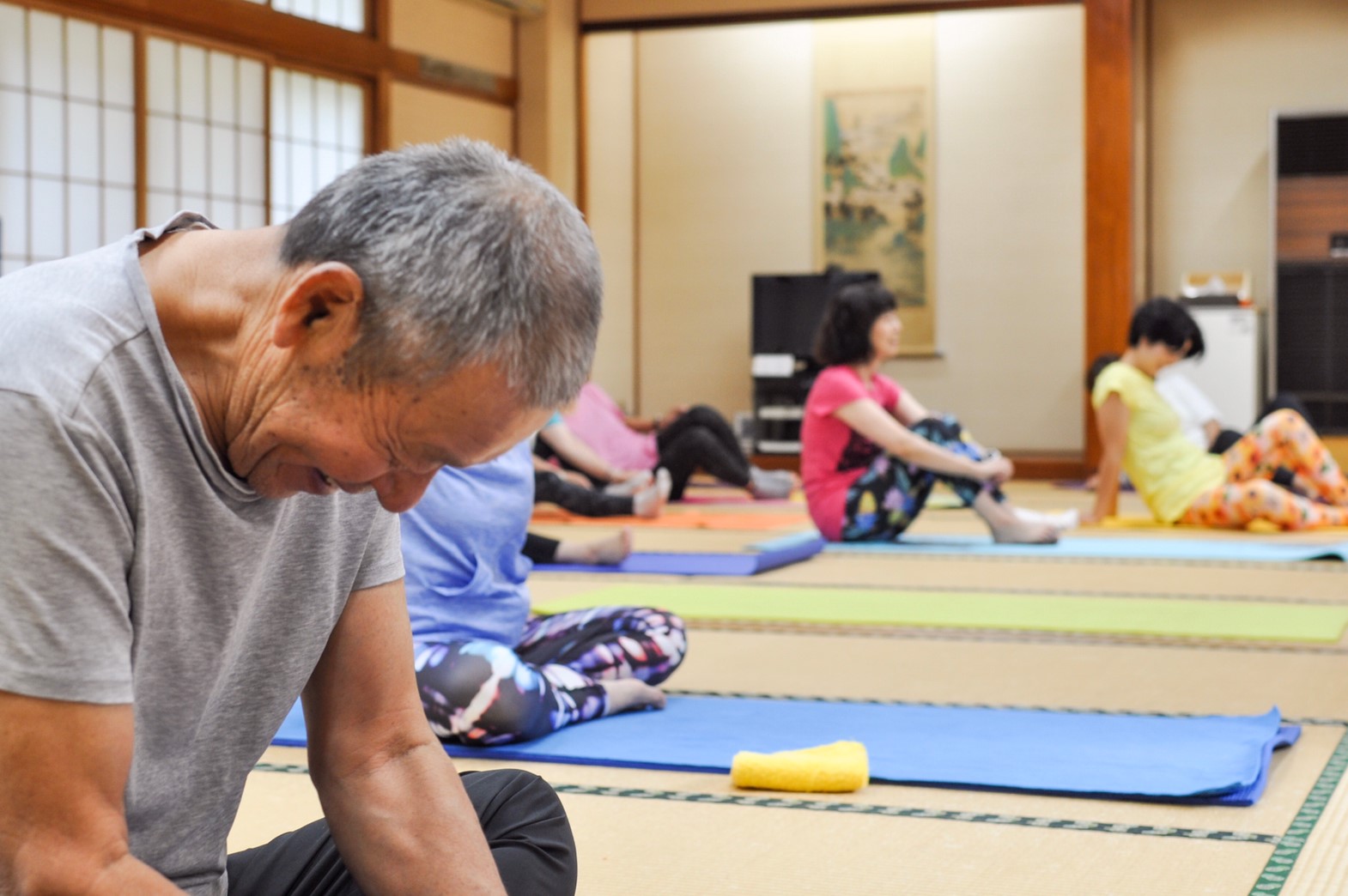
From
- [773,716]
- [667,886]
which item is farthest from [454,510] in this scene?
[667,886]

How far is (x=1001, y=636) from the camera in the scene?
3.38m

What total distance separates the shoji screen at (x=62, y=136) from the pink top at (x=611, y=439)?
7.02ft

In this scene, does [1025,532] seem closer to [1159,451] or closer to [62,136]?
[1159,451]

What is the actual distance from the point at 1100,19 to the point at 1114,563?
15.9ft

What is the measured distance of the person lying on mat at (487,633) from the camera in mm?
2258

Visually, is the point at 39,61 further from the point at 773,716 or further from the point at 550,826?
the point at 550,826

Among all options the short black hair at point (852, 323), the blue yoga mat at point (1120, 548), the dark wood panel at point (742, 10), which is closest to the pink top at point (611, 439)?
the blue yoga mat at point (1120, 548)

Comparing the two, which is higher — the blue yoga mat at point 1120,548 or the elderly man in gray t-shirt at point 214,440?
the elderly man in gray t-shirt at point 214,440

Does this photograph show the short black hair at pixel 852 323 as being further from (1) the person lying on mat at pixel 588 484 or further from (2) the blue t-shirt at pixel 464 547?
(2) the blue t-shirt at pixel 464 547

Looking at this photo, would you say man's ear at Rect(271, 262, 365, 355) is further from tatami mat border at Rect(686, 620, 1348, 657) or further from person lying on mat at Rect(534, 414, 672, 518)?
person lying on mat at Rect(534, 414, 672, 518)

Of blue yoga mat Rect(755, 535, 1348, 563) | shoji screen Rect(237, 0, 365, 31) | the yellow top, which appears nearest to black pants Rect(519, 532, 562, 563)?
blue yoga mat Rect(755, 535, 1348, 563)

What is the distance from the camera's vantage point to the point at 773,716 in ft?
8.25

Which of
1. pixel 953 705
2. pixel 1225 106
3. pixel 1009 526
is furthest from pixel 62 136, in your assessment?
pixel 1225 106

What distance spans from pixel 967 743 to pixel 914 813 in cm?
38
